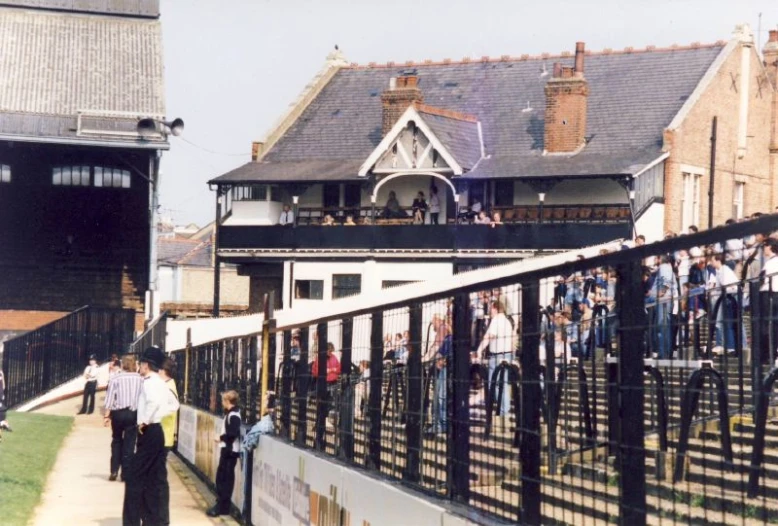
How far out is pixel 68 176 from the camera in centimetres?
5116

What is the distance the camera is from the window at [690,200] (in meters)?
49.1

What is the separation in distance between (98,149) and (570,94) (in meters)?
15.6

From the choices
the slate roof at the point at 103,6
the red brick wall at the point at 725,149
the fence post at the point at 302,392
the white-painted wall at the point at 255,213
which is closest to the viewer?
the fence post at the point at 302,392

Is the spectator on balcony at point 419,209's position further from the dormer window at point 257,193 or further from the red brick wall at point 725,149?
the red brick wall at point 725,149

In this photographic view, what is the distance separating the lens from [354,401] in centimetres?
1052

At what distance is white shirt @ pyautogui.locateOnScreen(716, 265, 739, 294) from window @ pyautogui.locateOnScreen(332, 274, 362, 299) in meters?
46.7

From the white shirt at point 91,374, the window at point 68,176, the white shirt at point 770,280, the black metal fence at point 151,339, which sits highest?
the window at point 68,176

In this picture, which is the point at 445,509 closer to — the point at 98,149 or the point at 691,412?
the point at 691,412

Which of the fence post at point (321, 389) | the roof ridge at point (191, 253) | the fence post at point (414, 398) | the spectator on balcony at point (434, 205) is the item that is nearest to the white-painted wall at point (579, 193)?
the spectator on balcony at point (434, 205)

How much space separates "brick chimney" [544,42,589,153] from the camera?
49.3m

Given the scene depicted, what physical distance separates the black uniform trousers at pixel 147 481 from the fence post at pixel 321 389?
2.41m

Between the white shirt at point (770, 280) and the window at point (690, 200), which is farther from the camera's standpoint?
the window at point (690, 200)

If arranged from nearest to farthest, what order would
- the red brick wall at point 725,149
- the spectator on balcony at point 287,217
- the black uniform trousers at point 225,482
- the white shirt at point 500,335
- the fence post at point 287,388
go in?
the white shirt at point 500,335
the fence post at point 287,388
the black uniform trousers at point 225,482
the red brick wall at point 725,149
the spectator on balcony at point 287,217

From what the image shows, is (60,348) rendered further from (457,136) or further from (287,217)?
(457,136)
